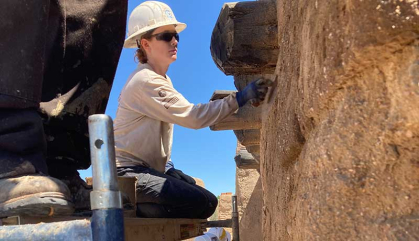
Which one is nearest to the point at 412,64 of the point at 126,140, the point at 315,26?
the point at 315,26

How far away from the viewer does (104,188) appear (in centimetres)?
99

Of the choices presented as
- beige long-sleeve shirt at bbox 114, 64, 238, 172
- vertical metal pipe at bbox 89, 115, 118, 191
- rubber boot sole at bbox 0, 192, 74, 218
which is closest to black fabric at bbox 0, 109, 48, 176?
rubber boot sole at bbox 0, 192, 74, 218

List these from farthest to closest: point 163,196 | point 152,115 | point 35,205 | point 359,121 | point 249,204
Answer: point 249,204, point 152,115, point 163,196, point 35,205, point 359,121

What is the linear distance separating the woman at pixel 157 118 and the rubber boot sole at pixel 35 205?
117 centimetres

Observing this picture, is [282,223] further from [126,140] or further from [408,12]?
[126,140]

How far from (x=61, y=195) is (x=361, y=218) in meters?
0.95

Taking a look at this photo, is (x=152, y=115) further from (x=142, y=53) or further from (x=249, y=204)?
(x=249, y=204)

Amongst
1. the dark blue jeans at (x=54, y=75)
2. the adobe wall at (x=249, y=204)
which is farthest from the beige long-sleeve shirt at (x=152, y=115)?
the adobe wall at (x=249, y=204)

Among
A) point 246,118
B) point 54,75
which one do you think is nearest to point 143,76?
point 54,75

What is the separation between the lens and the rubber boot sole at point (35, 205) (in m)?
1.46

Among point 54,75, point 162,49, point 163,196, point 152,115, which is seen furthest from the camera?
point 162,49

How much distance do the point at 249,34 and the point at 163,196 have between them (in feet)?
3.52

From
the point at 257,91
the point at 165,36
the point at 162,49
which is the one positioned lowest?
the point at 257,91

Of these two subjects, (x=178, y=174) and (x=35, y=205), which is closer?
(x=35, y=205)
